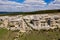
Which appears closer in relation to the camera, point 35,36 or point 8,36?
point 35,36

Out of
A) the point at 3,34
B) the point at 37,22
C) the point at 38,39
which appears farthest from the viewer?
the point at 37,22

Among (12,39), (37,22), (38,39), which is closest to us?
(38,39)

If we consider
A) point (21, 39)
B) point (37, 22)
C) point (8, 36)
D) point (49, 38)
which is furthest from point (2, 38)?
point (37, 22)

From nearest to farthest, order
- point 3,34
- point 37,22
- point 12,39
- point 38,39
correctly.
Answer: point 38,39 → point 12,39 → point 3,34 → point 37,22

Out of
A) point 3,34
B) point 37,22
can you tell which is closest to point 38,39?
point 3,34

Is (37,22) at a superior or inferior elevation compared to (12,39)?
inferior

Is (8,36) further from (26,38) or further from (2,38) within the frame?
(26,38)

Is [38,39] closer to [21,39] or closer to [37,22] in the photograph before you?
[21,39]

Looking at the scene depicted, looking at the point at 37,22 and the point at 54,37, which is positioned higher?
the point at 54,37

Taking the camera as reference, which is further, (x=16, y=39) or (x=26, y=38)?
(x=16, y=39)
